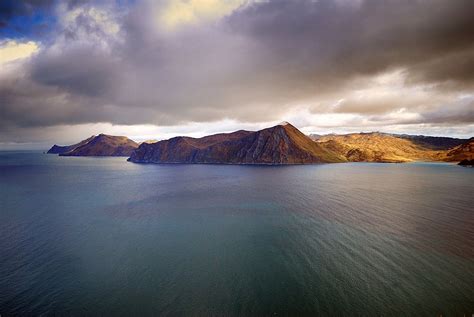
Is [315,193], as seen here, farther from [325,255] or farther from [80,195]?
[80,195]

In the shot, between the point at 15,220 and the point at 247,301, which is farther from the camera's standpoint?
the point at 15,220

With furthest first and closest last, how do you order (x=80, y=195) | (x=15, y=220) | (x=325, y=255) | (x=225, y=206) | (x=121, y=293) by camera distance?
(x=80, y=195)
(x=225, y=206)
(x=15, y=220)
(x=325, y=255)
(x=121, y=293)

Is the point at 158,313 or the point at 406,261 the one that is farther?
the point at 406,261

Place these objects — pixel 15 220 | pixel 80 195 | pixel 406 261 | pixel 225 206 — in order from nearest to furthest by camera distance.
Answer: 1. pixel 406 261
2. pixel 15 220
3. pixel 225 206
4. pixel 80 195

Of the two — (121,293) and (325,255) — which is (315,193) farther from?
(121,293)

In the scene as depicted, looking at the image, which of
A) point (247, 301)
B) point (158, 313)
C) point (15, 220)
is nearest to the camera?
point (158, 313)

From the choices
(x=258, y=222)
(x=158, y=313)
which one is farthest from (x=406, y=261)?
(x=158, y=313)

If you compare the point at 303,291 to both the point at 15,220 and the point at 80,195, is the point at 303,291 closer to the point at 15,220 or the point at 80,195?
the point at 15,220

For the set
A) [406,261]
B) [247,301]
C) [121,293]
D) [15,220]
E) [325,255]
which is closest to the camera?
[247,301]

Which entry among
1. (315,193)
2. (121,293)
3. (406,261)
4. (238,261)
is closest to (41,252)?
(121,293)
